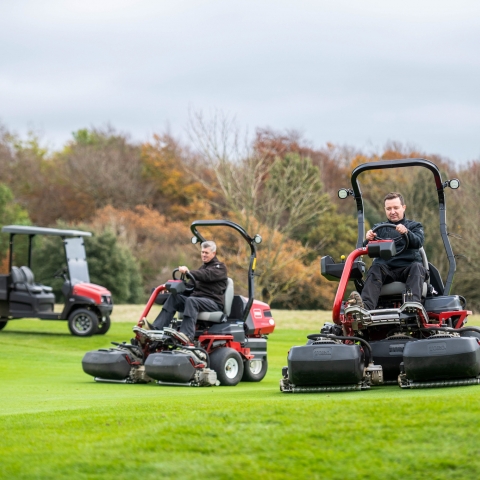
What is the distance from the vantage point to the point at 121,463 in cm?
497

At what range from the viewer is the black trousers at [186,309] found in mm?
11445

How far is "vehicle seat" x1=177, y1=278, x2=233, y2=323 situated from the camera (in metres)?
11.9

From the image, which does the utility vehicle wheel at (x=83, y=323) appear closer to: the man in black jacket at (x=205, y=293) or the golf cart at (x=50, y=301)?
the golf cart at (x=50, y=301)

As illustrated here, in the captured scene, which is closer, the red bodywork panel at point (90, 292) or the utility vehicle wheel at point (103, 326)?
the red bodywork panel at point (90, 292)

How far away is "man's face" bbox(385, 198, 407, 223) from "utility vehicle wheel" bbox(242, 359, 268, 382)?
3.94 m

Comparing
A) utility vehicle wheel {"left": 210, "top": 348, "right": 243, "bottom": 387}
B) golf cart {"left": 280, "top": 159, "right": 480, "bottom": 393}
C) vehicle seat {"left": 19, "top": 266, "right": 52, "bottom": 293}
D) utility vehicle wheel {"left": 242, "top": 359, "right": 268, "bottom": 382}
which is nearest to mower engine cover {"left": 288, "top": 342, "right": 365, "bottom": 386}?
golf cart {"left": 280, "top": 159, "right": 480, "bottom": 393}

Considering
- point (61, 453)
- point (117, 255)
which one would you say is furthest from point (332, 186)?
point (61, 453)

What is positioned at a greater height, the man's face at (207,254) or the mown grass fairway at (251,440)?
the man's face at (207,254)

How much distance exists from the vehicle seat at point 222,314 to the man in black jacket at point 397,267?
10.6 ft

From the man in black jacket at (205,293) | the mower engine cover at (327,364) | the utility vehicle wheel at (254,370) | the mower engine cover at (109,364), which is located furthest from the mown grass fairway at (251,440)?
the utility vehicle wheel at (254,370)

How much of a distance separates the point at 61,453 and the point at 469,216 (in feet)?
96.7

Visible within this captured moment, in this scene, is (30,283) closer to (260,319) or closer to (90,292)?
(90,292)

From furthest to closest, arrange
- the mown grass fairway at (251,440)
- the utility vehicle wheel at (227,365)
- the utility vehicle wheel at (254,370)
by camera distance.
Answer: the utility vehicle wheel at (254,370), the utility vehicle wheel at (227,365), the mown grass fairway at (251,440)

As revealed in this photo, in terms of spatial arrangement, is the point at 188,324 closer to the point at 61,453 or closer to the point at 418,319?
the point at 418,319
